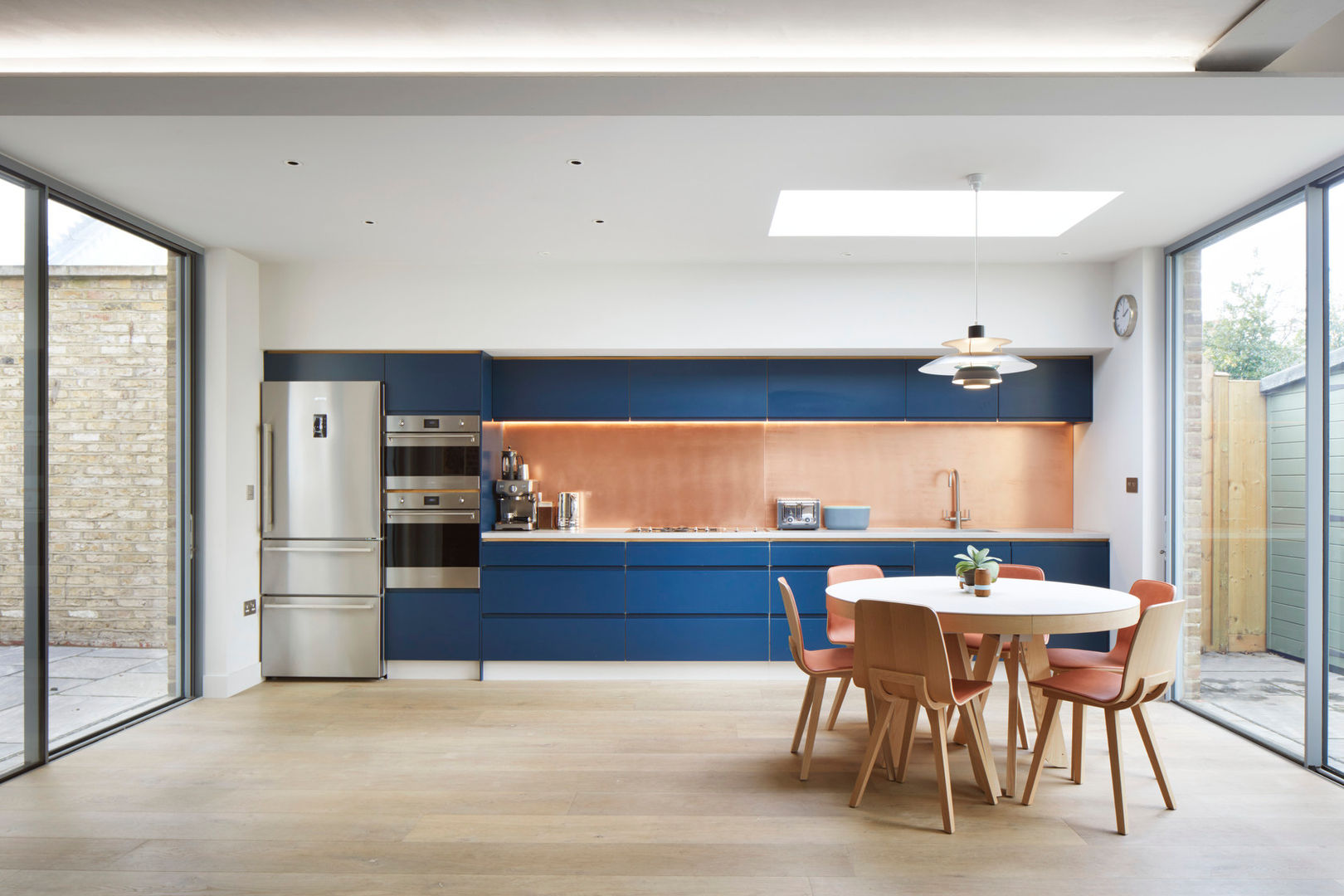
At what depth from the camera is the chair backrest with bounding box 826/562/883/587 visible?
13.4ft

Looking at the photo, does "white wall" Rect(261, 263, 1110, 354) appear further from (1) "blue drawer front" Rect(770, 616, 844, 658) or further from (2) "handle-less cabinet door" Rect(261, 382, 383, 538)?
(1) "blue drawer front" Rect(770, 616, 844, 658)

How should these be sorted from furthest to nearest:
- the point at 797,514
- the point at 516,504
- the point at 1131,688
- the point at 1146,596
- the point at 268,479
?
the point at 797,514 < the point at 516,504 < the point at 268,479 < the point at 1146,596 < the point at 1131,688

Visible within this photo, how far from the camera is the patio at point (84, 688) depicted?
3467 millimetres

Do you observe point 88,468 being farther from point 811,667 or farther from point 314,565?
point 811,667

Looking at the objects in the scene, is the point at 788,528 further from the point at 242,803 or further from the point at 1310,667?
the point at 242,803

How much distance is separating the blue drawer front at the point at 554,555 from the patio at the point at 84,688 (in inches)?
73.7

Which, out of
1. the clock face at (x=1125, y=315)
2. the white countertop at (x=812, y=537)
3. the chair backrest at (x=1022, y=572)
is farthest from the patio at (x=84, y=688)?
the clock face at (x=1125, y=315)

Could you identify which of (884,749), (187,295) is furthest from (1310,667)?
(187,295)

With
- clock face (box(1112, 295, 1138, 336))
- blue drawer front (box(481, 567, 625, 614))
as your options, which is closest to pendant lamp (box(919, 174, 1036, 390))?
clock face (box(1112, 295, 1138, 336))

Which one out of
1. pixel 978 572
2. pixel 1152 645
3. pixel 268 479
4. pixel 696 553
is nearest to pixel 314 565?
pixel 268 479

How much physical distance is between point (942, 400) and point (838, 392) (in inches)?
27.6

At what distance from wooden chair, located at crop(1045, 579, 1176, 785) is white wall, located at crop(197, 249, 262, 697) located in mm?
4470

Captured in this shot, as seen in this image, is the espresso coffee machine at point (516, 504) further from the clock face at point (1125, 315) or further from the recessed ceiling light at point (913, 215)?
the clock face at point (1125, 315)

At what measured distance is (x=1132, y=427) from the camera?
4.83m
